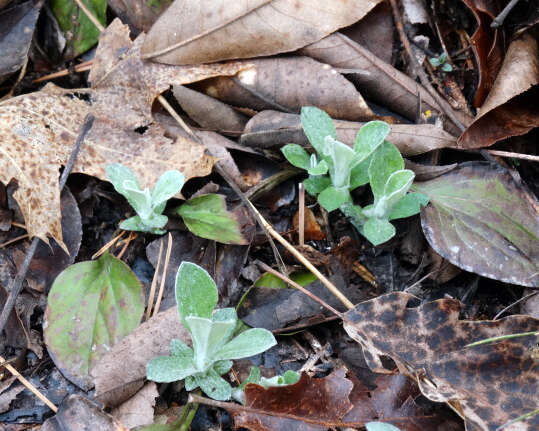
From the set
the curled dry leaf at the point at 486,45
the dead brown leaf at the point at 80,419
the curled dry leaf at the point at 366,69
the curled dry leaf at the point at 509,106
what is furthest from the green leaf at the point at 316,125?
the dead brown leaf at the point at 80,419

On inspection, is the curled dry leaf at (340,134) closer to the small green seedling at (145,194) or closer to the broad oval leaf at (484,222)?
the broad oval leaf at (484,222)

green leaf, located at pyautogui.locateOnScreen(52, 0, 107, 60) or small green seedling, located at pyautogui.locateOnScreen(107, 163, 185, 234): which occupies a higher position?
green leaf, located at pyautogui.locateOnScreen(52, 0, 107, 60)

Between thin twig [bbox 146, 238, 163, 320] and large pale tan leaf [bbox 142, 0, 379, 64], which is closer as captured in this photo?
thin twig [bbox 146, 238, 163, 320]

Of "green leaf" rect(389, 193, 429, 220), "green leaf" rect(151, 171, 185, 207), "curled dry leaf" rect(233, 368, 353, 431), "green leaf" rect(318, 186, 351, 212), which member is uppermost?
"green leaf" rect(151, 171, 185, 207)

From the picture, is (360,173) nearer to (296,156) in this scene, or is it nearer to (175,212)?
(296,156)

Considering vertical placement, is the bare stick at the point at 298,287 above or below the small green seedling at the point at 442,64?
below

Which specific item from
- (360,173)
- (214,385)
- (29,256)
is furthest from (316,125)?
(29,256)

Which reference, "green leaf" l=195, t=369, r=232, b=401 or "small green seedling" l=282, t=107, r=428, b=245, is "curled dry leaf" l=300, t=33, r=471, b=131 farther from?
"green leaf" l=195, t=369, r=232, b=401

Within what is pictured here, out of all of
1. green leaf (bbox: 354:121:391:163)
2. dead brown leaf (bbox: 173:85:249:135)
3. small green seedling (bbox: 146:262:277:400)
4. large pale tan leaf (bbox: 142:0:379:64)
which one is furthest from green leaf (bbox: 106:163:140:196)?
green leaf (bbox: 354:121:391:163)
